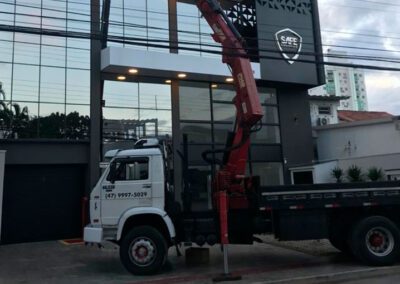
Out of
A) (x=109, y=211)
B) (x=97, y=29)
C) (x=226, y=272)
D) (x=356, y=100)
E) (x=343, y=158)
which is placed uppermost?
(x=356, y=100)

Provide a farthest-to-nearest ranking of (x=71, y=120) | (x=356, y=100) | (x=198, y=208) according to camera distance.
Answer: (x=356, y=100)
(x=71, y=120)
(x=198, y=208)

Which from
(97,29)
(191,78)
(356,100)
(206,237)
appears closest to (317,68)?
(191,78)

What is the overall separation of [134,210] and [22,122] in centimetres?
823

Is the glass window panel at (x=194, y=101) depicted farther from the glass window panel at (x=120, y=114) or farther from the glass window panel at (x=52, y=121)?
the glass window panel at (x=52, y=121)

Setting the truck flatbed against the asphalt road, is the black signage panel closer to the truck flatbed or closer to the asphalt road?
the asphalt road

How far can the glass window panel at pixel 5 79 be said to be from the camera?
16484mm

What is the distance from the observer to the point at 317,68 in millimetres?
22422

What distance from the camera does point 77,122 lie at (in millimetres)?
17469

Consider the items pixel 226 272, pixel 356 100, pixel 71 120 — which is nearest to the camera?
pixel 226 272

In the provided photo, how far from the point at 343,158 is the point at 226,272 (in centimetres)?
1506

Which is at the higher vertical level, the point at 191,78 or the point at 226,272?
the point at 191,78

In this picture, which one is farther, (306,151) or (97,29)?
(306,151)

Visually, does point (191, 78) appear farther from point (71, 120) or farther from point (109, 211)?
point (109, 211)

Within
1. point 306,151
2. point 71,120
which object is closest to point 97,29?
point 71,120
